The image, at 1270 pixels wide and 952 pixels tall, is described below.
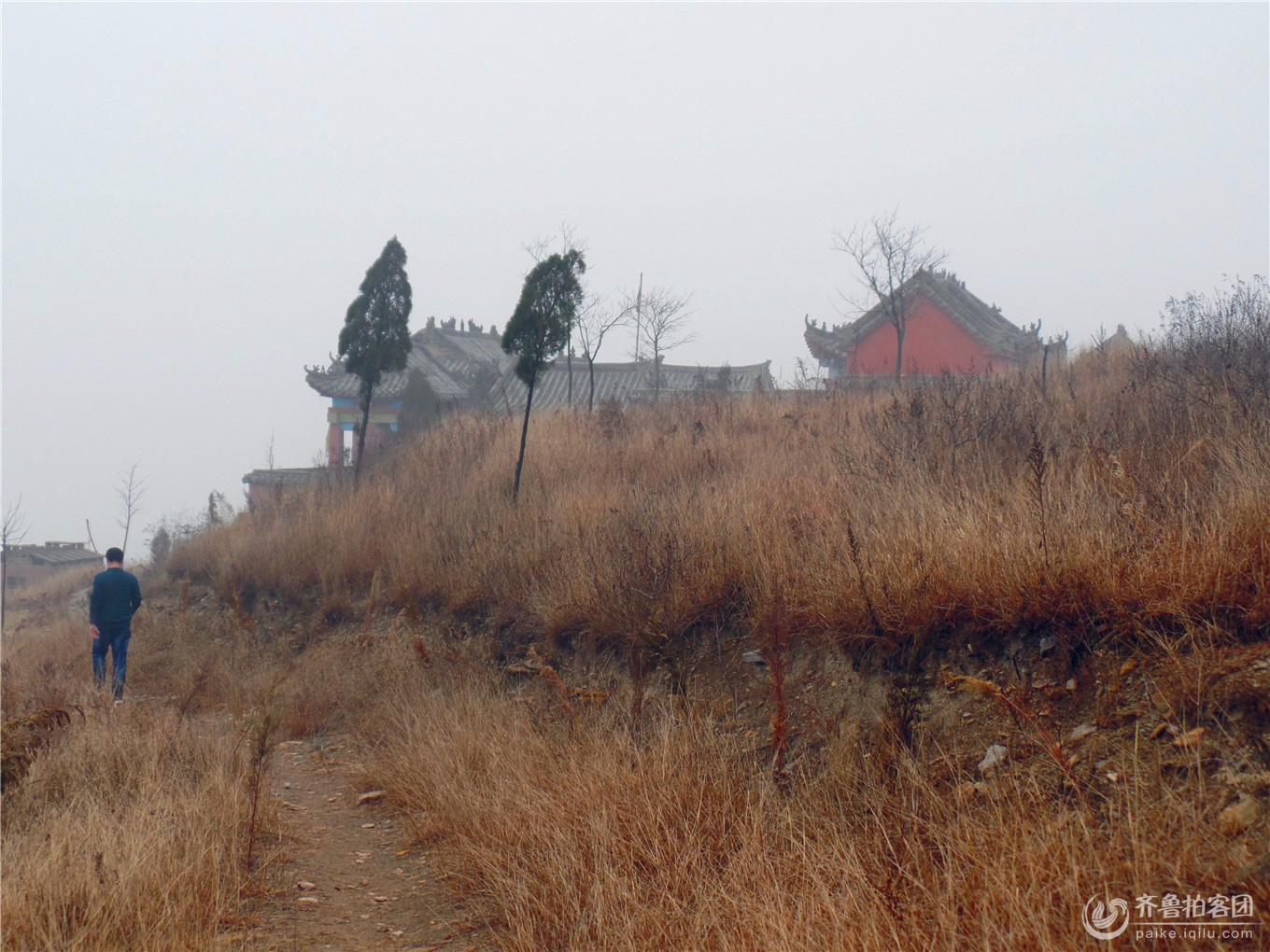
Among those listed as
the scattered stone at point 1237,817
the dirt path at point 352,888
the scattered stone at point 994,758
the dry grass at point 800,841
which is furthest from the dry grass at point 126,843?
the scattered stone at point 1237,817

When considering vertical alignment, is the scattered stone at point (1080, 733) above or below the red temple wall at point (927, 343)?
below

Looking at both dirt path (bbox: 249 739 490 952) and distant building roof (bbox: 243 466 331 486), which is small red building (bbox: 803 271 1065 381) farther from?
dirt path (bbox: 249 739 490 952)

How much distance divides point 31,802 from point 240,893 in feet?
6.48

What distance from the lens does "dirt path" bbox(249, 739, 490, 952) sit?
4.16 metres

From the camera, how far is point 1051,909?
2.57 meters

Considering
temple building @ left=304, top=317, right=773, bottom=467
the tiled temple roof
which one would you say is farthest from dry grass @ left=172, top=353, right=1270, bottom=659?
the tiled temple roof

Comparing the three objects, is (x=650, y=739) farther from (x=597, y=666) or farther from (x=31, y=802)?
(x=31, y=802)

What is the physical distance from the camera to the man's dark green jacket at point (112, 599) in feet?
33.3

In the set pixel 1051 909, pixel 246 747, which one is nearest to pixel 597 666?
pixel 246 747

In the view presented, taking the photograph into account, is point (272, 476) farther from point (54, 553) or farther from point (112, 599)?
point (54, 553)

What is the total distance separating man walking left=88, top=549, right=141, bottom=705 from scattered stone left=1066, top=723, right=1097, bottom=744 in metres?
9.95

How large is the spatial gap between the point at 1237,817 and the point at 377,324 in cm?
1760

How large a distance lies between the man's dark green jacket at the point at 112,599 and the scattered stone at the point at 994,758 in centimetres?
959

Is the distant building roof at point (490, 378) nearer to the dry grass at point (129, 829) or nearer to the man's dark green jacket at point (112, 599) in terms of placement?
the man's dark green jacket at point (112, 599)
